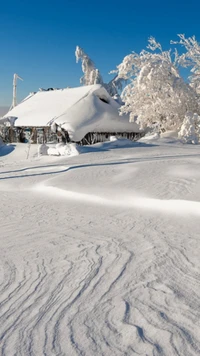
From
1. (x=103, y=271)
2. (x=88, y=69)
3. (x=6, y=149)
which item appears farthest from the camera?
(x=88, y=69)

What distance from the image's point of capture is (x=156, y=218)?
16.6ft

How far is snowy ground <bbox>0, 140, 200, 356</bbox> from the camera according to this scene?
7.14 ft

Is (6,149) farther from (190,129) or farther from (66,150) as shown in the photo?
(190,129)

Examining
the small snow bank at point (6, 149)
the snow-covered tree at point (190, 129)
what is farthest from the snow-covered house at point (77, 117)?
the snow-covered tree at point (190, 129)

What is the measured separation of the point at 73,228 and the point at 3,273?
1.61 metres

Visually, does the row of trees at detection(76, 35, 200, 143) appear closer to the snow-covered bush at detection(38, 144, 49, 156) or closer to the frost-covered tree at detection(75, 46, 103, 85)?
the snow-covered bush at detection(38, 144, 49, 156)

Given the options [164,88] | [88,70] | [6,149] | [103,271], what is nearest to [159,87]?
[164,88]

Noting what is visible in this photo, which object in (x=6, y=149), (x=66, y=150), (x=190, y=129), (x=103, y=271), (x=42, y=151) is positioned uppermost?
(x=190, y=129)

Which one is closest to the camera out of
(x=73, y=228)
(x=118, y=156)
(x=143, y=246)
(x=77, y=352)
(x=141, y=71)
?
(x=77, y=352)

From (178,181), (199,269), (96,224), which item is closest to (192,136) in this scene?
(178,181)

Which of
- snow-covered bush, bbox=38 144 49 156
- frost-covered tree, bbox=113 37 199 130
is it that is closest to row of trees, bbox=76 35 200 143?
frost-covered tree, bbox=113 37 199 130

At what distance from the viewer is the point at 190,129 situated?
56.2ft

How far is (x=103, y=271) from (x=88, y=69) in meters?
36.8

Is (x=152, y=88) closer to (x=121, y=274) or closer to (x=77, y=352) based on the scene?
(x=121, y=274)
